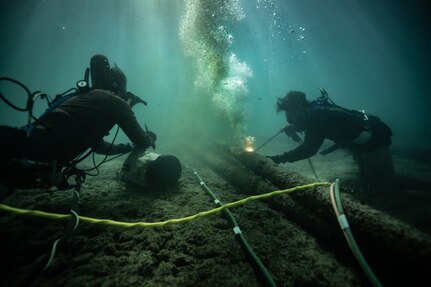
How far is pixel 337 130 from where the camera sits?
17.7 feet

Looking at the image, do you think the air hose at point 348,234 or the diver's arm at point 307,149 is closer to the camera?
the air hose at point 348,234

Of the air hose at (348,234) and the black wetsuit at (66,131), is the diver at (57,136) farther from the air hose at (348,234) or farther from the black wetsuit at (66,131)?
the air hose at (348,234)

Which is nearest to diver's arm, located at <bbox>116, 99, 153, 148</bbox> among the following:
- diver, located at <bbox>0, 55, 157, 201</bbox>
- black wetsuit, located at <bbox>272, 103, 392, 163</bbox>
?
diver, located at <bbox>0, 55, 157, 201</bbox>

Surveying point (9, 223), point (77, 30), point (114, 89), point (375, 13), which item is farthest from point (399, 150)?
point (77, 30)

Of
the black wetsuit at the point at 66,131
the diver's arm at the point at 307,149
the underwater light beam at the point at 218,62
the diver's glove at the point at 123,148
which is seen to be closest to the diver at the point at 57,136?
the black wetsuit at the point at 66,131

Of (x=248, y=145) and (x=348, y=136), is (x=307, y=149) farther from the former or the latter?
(x=248, y=145)

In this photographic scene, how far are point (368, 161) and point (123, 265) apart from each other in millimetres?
6454

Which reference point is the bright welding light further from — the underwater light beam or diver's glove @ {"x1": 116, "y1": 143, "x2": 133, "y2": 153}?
the underwater light beam

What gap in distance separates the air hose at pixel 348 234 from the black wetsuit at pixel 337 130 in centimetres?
307

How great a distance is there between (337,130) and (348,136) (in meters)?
0.31

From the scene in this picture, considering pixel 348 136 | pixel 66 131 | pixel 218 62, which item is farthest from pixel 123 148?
pixel 218 62

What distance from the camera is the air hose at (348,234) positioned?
4.75 ft

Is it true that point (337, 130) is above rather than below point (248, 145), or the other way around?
below

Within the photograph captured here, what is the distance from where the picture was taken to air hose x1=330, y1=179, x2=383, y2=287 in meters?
1.45
